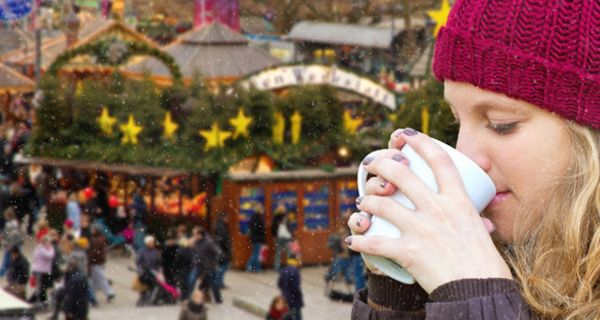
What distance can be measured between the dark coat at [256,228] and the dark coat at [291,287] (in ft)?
10.5

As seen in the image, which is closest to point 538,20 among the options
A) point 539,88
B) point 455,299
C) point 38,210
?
point 539,88

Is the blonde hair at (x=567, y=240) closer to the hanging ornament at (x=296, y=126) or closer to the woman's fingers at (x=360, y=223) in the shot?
the woman's fingers at (x=360, y=223)

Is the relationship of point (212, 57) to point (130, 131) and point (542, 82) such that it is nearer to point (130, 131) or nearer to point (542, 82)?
point (130, 131)

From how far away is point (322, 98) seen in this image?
16.0 metres

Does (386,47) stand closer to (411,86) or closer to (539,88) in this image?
(411,86)

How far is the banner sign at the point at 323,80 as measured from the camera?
16672 millimetres

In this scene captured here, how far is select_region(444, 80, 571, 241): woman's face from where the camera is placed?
1.06 meters

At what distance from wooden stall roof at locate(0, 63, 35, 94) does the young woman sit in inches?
802

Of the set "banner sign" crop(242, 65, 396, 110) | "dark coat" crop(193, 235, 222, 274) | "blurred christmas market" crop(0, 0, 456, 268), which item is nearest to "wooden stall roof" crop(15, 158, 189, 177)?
"blurred christmas market" crop(0, 0, 456, 268)

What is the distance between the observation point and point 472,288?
0.99 m

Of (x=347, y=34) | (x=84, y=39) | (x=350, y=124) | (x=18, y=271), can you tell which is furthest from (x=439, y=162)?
(x=347, y=34)

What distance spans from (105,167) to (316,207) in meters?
3.20

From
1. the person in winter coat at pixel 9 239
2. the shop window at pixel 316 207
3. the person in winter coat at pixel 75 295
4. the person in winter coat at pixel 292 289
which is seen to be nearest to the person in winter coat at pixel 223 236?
the shop window at pixel 316 207

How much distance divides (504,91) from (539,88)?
3cm
